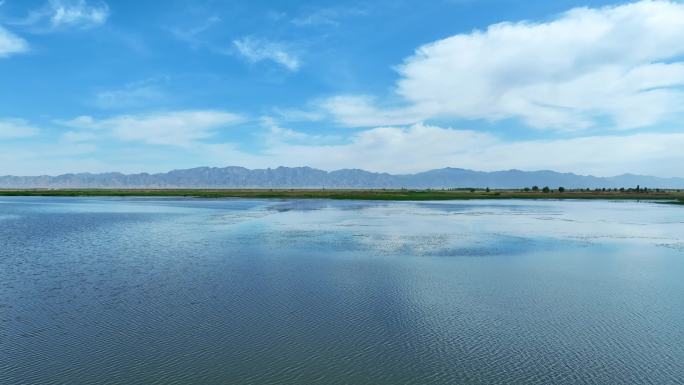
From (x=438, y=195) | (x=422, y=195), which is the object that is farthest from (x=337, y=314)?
(x=438, y=195)

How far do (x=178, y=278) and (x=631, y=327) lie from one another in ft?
57.8

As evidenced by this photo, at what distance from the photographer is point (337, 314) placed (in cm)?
1466

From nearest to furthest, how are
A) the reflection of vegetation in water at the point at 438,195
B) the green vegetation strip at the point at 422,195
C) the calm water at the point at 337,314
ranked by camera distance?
1. the calm water at the point at 337,314
2. the green vegetation strip at the point at 422,195
3. the reflection of vegetation in water at the point at 438,195

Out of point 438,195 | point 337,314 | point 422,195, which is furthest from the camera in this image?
point 438,195

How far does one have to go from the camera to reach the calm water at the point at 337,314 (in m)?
10.5

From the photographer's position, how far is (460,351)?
11.6 m

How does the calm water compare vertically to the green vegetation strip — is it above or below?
below

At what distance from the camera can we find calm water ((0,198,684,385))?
10.5m

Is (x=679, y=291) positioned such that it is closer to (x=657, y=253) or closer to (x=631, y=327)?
(x=631, y=327)

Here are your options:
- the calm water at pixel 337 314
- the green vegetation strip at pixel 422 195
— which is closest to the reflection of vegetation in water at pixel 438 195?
the green vegetation strip at pixel 422 195

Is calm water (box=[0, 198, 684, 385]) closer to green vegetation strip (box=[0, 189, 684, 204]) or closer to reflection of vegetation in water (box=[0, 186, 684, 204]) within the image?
green vegetation strip (box=[0, 189, 684, 204])

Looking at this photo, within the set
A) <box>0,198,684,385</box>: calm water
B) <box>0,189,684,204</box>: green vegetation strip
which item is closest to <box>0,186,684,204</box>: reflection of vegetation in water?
<box>0,189,684,204</box>: green vegetation strip

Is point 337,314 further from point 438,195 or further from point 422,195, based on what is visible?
point 438,195

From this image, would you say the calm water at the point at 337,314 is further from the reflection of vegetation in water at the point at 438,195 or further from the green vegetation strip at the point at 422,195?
the reflection of vegetation in water at the point at 438,195
